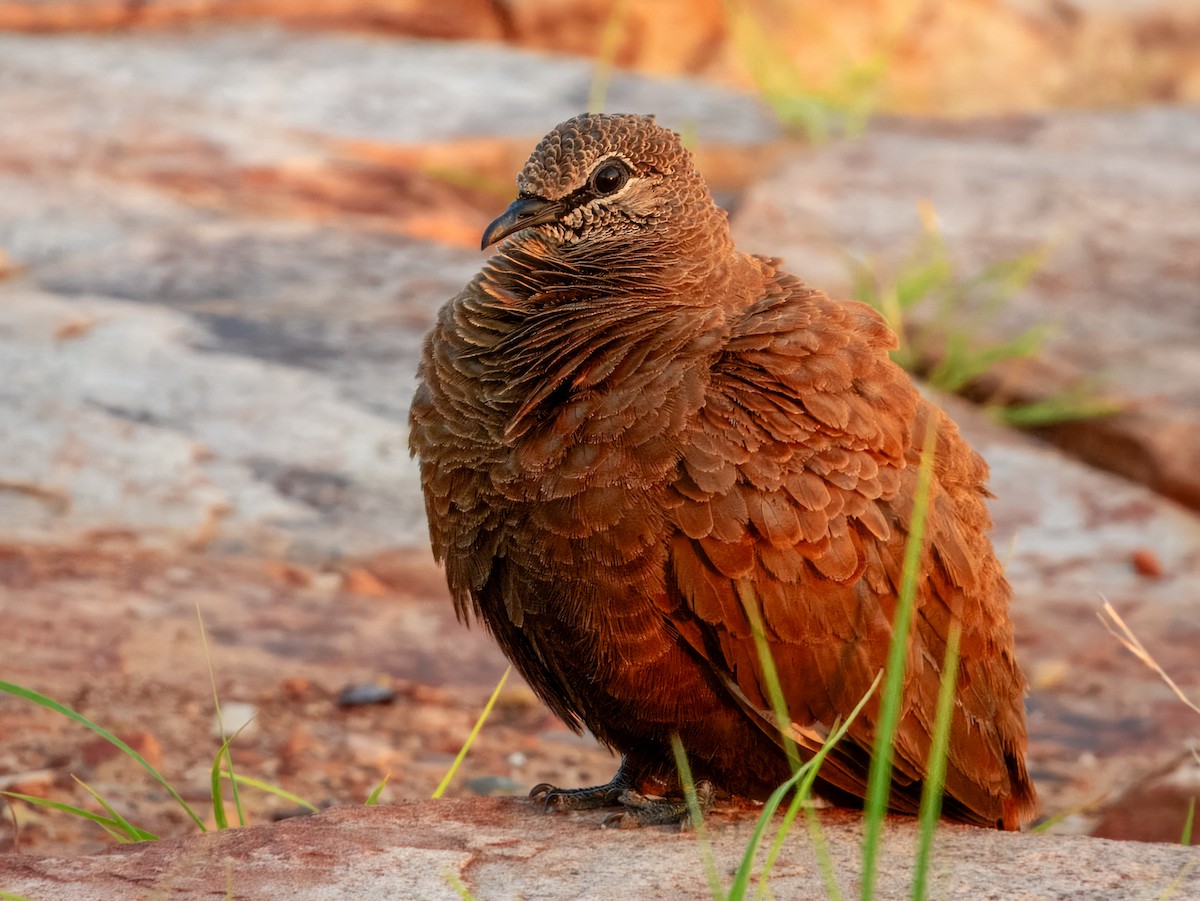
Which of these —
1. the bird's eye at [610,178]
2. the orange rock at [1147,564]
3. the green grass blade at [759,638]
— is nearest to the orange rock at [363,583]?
the bird's eye at [610,178]

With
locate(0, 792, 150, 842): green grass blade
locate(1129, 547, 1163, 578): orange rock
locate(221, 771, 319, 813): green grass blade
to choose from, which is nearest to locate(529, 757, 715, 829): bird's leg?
locate(221, 771, 319, 813): green grass blade

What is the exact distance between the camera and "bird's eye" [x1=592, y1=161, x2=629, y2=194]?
3.25 meters

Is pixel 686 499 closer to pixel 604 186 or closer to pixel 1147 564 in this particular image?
pixel 604 186

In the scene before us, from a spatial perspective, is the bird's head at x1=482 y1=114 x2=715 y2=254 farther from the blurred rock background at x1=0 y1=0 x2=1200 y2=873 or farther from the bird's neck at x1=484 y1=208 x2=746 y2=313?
the blurred rock background at x1=0 y1=0 x2=1200 y2=873

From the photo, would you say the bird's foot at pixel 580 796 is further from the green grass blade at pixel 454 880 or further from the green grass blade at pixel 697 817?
the green grass blade at pixel 454 880

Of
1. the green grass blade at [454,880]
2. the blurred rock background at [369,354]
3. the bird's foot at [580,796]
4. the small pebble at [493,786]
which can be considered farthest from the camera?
the blurred rock background at [369,354]

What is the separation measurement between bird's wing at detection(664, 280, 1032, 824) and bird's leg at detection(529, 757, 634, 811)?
0.44m

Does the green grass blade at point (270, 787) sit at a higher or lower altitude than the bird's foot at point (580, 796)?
lower

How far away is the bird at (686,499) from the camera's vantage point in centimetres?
288

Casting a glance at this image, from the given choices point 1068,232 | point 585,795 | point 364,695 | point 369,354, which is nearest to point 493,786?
point 364,695

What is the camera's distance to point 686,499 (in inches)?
112

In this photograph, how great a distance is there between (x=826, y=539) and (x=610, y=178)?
957mm

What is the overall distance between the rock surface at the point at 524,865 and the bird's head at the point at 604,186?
50.9 inches

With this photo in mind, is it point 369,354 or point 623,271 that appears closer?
point 623,271
